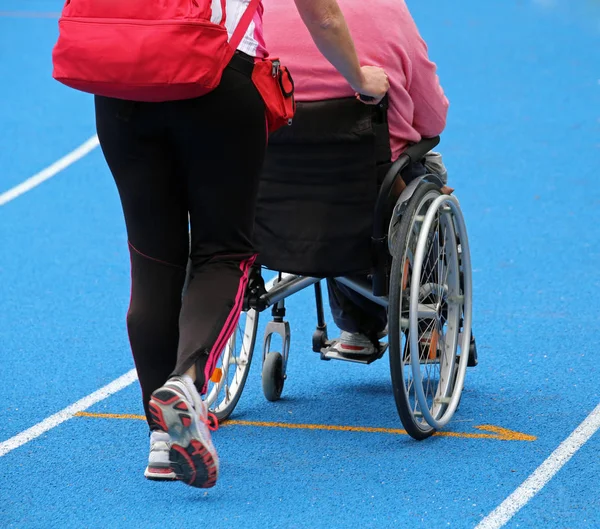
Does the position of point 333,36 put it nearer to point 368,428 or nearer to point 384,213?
point 384,213

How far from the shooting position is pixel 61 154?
8352 mm

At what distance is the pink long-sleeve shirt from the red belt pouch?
1.63 ft

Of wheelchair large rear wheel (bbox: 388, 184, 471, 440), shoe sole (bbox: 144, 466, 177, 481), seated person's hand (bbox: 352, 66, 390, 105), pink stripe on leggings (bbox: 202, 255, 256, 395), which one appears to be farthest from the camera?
wheelchair large rear wheel (bbox: 388, 184, 471, 440)

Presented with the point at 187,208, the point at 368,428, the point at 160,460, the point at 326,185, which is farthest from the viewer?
the point at 368,428

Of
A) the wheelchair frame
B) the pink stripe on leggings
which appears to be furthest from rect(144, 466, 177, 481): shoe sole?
the wheelchair frame

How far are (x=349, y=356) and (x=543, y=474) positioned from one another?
97cm

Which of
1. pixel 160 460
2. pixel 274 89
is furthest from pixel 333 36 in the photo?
pixel 160 460

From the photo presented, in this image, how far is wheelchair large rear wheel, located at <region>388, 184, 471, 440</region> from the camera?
10.7 feet

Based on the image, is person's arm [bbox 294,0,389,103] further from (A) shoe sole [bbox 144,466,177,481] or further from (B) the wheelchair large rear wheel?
(A) shoe sole [bbox 144,466,177,481]

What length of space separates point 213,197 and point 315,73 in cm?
77

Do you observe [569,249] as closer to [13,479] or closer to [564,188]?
[564,188]

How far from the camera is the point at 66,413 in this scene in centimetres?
398

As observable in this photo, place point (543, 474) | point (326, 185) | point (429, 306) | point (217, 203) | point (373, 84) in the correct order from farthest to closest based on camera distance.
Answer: point (429, 306) → point (326, 185) → point (543, 474) → point (373, 84) → point (217, 203)

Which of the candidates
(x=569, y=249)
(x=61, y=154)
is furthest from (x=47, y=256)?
(x=569, y=249)
